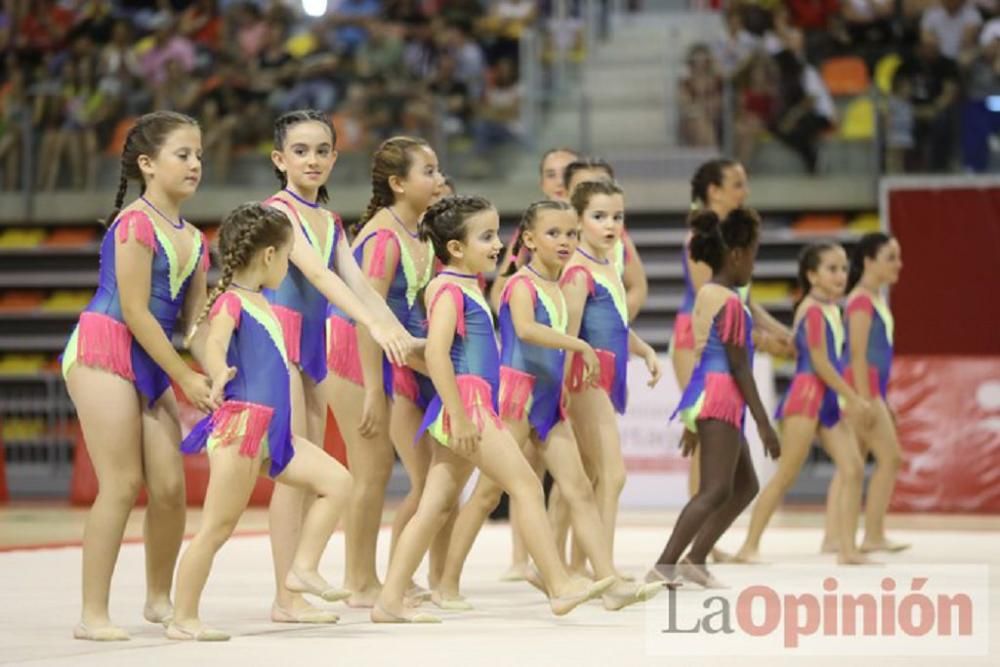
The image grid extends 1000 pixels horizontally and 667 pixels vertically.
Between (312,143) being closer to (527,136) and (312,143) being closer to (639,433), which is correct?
(639,433)

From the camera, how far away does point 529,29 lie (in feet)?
52.8

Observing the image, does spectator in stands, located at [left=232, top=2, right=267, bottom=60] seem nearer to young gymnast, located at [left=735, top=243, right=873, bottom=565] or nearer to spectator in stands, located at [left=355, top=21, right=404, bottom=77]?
spectator in stands, located at [left=355, top=21, right=404, bottom=77]

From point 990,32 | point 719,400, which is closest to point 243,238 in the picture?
point 719,400

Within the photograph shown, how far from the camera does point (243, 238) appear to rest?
5.37m

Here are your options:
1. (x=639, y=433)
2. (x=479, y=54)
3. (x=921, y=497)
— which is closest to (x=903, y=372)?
(x=921, y=497)

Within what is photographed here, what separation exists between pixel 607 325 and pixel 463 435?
149cm

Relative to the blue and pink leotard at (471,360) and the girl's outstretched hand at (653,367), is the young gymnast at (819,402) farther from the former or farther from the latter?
the blue and pink leotard at (471,360)

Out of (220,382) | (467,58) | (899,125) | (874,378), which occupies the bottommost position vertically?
(874,378)

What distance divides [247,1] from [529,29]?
9.24 feet

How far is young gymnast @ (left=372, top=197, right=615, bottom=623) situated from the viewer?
18.5 feet

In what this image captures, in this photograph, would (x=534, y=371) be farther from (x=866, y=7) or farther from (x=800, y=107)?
(x=866, y=7)

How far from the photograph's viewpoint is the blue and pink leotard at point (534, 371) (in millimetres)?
6203

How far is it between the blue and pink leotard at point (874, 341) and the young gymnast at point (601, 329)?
2.11 meters

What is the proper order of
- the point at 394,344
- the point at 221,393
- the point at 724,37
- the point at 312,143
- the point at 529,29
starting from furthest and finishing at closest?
1. the point at 529,29
2. the point at 724,37
3. the point at 312,143
4. the point at 394,344
5. the point at 221,393
